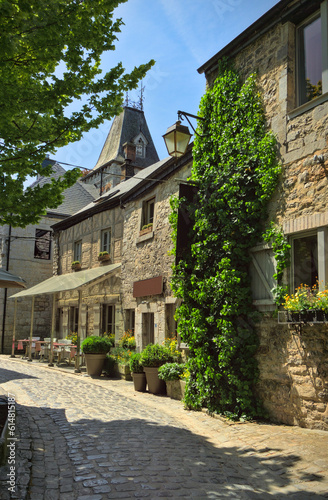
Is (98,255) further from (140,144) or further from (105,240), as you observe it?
(140,144)

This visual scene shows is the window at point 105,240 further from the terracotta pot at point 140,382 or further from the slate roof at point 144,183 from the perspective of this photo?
the terracotta pot at point 140,382

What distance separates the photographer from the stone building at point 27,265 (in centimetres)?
1872

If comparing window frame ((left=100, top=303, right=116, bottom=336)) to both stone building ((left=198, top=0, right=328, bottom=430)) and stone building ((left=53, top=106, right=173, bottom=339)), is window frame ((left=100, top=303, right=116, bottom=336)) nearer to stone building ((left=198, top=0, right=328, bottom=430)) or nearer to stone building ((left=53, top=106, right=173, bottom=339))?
Answer: stone building ((left=53, top=106, right=173, bottom=339))

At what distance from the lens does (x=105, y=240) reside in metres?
14.2

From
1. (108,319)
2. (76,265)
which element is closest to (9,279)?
(108,319)

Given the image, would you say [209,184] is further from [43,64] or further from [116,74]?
[43,64]

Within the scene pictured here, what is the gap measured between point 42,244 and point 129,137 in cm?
1695

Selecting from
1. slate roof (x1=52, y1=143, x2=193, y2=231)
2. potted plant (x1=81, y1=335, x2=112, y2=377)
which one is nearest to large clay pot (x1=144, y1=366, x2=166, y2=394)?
potted plant (x1=81, y1=335, x2=112, y2=377)

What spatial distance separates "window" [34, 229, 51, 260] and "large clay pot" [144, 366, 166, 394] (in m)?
12.4

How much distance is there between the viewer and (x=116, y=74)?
572cm

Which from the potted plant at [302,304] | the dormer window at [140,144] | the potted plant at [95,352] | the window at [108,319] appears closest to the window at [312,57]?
the potted plant at [302,304]

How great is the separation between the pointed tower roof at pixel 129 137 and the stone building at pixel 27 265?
13816 mm

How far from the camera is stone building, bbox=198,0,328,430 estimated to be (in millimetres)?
5281

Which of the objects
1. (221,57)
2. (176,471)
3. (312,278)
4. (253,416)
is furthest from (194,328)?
(221,57)
